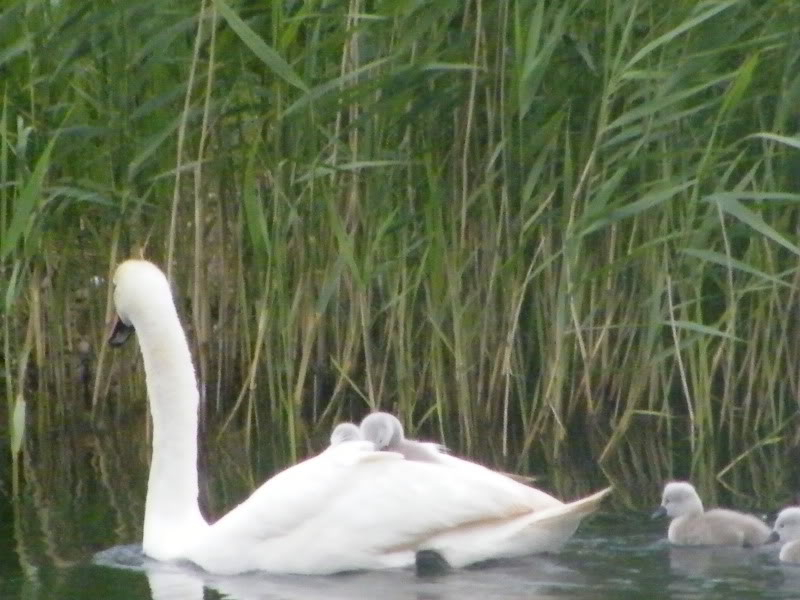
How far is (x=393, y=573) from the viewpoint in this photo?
21.9ft

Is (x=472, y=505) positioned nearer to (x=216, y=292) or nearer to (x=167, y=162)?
(x=167, y=162)

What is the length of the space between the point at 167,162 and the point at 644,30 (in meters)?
2.01

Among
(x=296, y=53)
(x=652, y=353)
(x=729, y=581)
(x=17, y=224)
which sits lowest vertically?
(x=729, y=581)

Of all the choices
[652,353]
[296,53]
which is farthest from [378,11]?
[652,353]

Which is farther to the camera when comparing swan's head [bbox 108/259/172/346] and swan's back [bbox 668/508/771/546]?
swan's head [bbox 108/259/172/346]

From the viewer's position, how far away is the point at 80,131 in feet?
27.6

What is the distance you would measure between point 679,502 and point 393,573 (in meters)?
1.10

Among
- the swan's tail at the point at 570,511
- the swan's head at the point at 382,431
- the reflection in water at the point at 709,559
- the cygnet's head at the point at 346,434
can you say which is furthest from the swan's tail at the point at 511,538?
the cygnet's head at the point at 346,434

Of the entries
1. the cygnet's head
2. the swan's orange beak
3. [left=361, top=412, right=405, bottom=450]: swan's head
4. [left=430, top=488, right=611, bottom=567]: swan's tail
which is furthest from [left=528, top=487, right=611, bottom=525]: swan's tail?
the swan's orange beak

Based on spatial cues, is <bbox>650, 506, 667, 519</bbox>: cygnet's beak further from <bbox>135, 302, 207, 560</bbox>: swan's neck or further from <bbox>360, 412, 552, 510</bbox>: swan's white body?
<bbox>135, 302, 207, 560</bbox>: swan's neck

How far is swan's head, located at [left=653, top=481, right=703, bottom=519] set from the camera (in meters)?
Result: 7.14

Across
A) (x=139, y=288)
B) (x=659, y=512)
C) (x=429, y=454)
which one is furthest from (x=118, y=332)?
(x=659, y=512)

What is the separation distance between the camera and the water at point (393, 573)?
6.32 meters

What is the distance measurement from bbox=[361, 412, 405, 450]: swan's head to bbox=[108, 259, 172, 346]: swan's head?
850 mm
